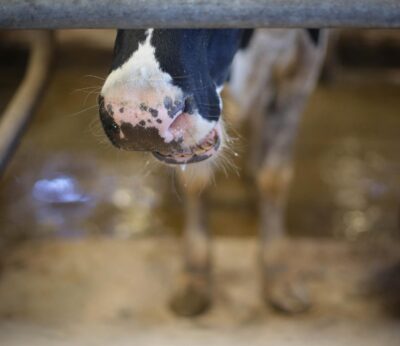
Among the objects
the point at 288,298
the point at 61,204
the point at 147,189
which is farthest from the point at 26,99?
the point at 147,189

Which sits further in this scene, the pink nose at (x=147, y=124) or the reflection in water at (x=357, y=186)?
the reflection in water at (x=357, y=186)

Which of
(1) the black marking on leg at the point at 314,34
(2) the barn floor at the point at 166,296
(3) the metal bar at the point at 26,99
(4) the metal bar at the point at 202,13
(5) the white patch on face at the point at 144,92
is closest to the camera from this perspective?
(4) the metal bar at the point at 202,13

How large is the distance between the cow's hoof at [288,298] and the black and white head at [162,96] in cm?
103

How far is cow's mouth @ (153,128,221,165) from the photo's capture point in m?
1.47

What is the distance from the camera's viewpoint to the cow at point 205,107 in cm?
133

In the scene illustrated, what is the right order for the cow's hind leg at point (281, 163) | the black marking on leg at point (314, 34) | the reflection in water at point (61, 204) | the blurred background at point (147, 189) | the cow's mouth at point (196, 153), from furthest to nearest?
1. the reflection in water at point (61, 204)
2. the blurred background at point (147, 189)
3. the cow's hind leg at point (281, 163)
4. the black marking on leg at point (314, 34)
5. the cow's mouth at point (196, 153)

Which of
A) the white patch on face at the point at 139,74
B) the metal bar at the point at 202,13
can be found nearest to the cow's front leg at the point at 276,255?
the white patch on face at the point at 139,74

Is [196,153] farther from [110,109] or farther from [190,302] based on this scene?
[190,302]

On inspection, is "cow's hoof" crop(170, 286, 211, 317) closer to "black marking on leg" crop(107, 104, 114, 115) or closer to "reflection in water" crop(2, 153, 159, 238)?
"reflection in water" crop(2, 153, 159, 238)

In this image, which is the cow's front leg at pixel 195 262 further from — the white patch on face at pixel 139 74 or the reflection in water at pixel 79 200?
the white patch on face at pixel 139 74

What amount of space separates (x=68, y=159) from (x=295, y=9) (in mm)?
2649

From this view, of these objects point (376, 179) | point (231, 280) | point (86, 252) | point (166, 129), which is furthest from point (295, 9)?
point (376, 179)

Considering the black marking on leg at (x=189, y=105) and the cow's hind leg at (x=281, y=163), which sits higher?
the cow's hind leg at (x=281, y=163)

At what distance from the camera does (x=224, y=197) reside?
330 centimetres
